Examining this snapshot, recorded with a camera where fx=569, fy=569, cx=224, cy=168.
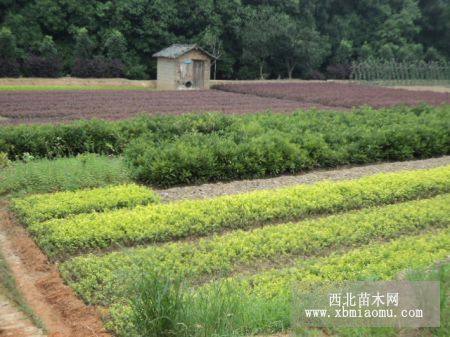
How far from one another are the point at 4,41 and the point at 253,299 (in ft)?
120

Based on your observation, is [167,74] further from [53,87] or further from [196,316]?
[196,316]

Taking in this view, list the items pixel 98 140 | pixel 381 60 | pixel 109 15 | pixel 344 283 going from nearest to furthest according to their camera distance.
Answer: pixel 344 283 < pixel 98 140 < pixel 109 15 < pixel 381 60

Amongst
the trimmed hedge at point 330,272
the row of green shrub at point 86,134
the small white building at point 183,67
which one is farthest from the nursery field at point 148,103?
the trimmed hedge at point 330,272

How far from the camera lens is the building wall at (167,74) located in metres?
41.0

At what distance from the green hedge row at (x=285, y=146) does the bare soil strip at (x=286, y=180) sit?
38cm

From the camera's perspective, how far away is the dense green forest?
→ 1654 inches

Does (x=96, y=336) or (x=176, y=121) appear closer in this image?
(x=96, y=336)

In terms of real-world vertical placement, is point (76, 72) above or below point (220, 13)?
below

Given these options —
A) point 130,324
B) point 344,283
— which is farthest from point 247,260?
point 130,324

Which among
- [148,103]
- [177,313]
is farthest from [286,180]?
[148,103]

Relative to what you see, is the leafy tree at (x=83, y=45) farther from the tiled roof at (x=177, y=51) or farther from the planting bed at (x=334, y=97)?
the planting bed at (x=334, y=97)

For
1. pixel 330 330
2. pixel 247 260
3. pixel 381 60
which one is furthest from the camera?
pixel 381 60

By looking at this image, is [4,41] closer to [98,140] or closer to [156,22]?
[156,22]

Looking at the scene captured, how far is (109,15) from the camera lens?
149 ft
